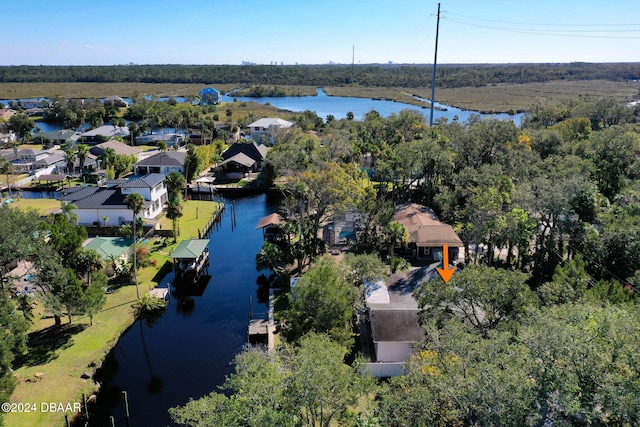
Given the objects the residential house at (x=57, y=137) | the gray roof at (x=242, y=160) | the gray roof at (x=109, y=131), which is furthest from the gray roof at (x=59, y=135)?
the gray roof at (x=242, y=160)

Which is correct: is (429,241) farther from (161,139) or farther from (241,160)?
(161,139)

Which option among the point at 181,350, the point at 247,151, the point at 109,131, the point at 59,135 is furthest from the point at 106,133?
the point at 181,350

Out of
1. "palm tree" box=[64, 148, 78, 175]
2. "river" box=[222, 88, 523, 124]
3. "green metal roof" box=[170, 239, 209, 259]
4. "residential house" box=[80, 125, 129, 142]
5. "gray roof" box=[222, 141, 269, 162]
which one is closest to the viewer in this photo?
"green metal roof" box=[170, 239, 209, 259]

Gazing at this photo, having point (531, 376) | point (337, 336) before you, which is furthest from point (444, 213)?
point (531, 376)

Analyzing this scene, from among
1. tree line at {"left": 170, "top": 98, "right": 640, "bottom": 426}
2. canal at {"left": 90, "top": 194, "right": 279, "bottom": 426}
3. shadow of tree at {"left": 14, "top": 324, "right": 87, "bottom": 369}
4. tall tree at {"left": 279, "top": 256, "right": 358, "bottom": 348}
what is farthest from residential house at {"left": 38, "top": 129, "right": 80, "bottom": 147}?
tall tree at {"left": 279, "top": 256, "right": 358, "bottom": 348}

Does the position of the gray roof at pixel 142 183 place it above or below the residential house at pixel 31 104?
below

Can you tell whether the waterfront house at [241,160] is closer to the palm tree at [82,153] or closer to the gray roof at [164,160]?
the gray roof at [164,160]

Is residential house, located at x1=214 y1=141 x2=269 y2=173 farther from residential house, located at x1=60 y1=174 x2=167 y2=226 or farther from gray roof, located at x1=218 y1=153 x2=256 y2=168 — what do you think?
residential house, located at x1=60 y1=174 x2=167 y2=226
